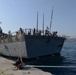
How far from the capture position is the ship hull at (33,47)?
33.9 meters

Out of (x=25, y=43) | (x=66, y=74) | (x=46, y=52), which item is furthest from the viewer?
(x=46, y=52)

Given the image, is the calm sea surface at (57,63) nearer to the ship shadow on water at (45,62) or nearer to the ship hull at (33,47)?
the ship shadow on water at (45,62)

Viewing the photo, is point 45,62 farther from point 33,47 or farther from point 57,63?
point 33,47

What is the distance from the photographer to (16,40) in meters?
35.9

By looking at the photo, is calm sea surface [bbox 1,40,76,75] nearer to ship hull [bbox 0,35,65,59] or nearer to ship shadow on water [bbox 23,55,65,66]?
ship shadow on water [bbox 23,55,65,66]

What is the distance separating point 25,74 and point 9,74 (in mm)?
903

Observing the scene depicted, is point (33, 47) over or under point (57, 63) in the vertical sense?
over

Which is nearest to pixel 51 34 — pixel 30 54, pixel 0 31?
A: pixel 30 54

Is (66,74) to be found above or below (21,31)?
below

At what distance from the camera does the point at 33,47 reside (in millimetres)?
34906

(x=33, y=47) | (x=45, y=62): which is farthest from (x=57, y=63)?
(x=33, y=47)

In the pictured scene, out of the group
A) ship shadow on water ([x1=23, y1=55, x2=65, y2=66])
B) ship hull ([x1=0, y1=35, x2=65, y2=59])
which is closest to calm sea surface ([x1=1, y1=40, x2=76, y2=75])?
ship shadow on water ([x1=23, y1=55, x2=65, y2=66])

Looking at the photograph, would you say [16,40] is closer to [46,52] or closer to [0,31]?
[46,52]

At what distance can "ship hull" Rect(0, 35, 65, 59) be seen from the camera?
1334 inches
